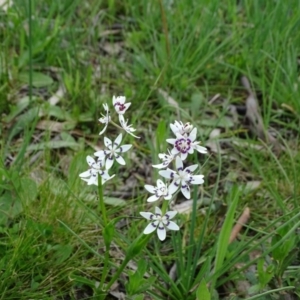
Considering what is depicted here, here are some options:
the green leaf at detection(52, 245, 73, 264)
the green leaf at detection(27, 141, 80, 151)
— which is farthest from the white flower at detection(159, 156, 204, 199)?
the green leaf at detection(27, 141, 80, 151)

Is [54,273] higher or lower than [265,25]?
lower

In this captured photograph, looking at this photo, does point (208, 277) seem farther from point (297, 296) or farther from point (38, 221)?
point (38, 221)

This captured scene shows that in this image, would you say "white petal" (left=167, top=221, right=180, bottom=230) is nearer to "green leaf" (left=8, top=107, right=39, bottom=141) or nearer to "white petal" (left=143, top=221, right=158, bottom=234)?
"white petal" (left=143, top=221, right=158, bottom=234)

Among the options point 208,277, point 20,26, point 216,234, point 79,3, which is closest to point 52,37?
point 20,26

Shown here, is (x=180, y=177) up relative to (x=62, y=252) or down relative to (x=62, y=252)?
up

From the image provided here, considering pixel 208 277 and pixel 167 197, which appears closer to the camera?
pixel 167 197

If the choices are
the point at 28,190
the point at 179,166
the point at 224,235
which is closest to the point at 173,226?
the point at 179,166

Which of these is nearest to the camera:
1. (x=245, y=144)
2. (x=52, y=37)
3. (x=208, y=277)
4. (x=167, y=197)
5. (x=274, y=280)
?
(x=167, y=197)

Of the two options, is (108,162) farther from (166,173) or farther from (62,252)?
(62,252)

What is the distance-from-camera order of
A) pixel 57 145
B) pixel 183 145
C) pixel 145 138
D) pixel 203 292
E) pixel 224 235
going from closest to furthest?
1. pixel 183 145
2. pixel 203 292
3. pixel 224 235
4. pixel 57 145
5. pixel 145 138
